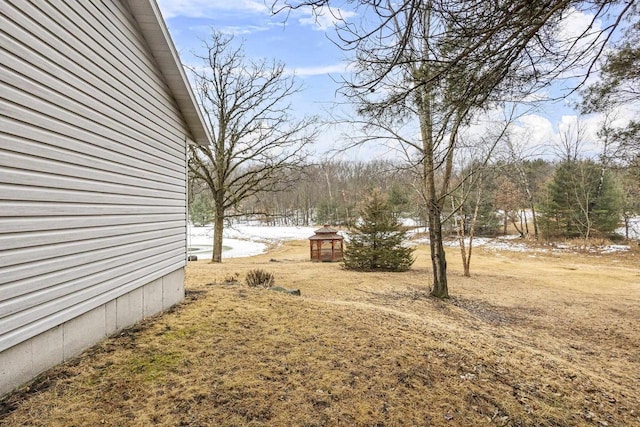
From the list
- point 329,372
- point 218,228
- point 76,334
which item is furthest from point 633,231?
point 76,334

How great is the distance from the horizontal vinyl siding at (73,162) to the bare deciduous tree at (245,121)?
1045 centimetres

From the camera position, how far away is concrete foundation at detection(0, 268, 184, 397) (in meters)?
2.68

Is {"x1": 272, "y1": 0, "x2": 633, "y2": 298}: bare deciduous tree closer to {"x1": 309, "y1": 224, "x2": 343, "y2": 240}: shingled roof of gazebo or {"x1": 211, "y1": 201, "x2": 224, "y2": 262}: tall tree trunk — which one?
{"x1": 211, "y1": 201, "x2": 224, "y2": 262}: tall tree trunk

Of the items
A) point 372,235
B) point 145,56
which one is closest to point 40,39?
point 145,56

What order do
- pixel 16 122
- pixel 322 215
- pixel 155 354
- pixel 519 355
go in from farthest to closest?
pixel 322 215 → pixel 519 355 → pixel 155 354 → pixel 16 122

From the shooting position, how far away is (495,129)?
9.37 meters

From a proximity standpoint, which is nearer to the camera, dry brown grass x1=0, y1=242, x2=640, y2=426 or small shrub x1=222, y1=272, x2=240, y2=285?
dry brown grass x1=0, y1=242, x2=640, y2=426

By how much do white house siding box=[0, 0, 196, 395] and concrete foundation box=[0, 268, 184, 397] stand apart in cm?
1

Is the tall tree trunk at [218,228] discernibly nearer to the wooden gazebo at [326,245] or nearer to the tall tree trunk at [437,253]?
the wooden gazebo at [326,245]

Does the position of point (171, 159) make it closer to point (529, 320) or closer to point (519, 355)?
point (519, 355)

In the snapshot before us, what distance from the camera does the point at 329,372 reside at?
11.4 feet

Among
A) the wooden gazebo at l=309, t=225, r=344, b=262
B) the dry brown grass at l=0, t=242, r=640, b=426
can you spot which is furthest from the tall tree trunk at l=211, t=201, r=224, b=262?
the dry brown grass at l=0, t=242, r=640, b=426

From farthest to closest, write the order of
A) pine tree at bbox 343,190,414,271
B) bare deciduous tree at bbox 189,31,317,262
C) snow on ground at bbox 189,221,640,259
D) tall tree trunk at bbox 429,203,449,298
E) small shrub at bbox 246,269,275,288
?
snow on ground at bbox 189,221,640,259
bare deciduous tree at bbox 189,31,317,262
pine tree at bbox 343,190,414,271
tall tree trunk at bbox 429,203,449,298
small shrub at bbox 246,269,275,288

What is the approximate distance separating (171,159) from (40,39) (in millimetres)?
2872
